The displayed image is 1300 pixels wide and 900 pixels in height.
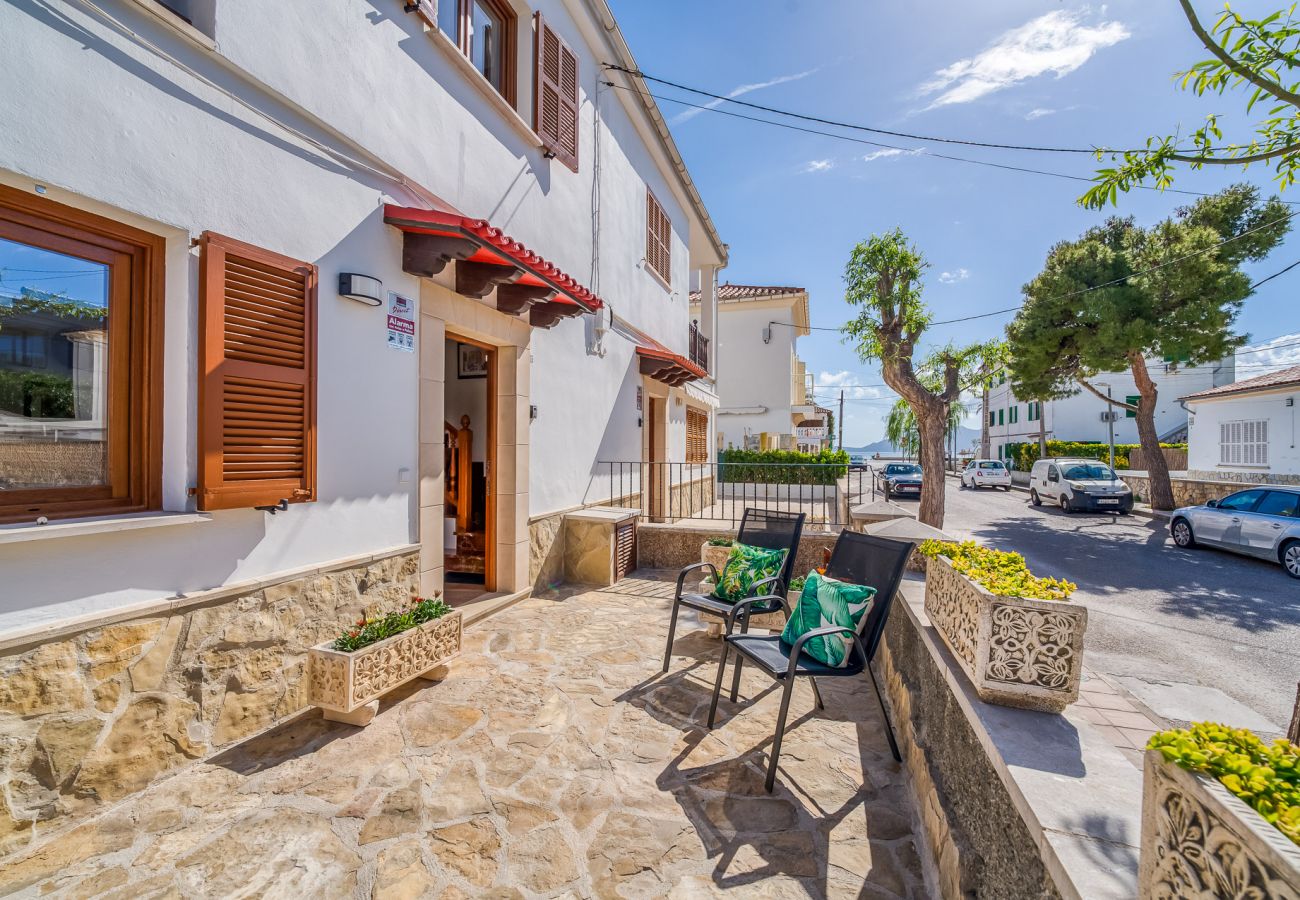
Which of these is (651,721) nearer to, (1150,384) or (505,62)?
(505,62)

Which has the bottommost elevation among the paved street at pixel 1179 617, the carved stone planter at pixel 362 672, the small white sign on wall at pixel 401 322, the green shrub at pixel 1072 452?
the paved street at pixel 1179 617

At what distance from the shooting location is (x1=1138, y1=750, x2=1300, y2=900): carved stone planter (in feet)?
2.81

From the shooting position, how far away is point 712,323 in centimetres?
1406

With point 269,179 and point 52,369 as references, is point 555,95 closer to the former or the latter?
point 269,179

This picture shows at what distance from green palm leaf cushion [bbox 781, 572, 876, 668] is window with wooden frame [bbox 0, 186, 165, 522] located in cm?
359

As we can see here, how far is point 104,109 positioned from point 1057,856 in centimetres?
456

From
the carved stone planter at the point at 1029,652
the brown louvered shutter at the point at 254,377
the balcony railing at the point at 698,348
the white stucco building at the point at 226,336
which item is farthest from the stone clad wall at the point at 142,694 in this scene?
the balcony railing at the point at 698,348

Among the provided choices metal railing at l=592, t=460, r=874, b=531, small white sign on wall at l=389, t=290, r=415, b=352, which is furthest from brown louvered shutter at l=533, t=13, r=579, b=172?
metal railing at l=592, t=460, r=874, b=531

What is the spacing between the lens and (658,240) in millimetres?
10047

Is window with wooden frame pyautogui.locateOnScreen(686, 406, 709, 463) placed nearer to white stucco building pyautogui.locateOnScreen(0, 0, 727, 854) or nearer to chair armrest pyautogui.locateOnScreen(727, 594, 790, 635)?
white stucco building pyautogui.locateOnScreen(0, 0, 727, 854)

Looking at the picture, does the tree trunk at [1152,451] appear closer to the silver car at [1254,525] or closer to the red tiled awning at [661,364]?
the silver car at [1254,525]

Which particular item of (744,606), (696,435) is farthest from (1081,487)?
(744,606)

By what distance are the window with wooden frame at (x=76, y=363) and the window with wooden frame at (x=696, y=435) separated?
9.67m

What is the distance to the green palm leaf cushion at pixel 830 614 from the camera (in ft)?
9.87
